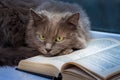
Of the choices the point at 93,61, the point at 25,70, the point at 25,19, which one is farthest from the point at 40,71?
the point at 25,19

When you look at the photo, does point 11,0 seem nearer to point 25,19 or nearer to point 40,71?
point 25,19

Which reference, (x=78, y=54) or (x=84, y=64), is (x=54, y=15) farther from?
(x=84, y=64)

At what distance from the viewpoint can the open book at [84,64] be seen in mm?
1014

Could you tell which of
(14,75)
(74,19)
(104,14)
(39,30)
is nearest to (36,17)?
(39,30)

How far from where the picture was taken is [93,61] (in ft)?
3.64

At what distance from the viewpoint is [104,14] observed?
5.79ft

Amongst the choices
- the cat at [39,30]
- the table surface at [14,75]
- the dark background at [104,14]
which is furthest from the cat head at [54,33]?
the dark background at [104,14]

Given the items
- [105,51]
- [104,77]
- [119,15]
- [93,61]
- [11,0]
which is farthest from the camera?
[119,15]

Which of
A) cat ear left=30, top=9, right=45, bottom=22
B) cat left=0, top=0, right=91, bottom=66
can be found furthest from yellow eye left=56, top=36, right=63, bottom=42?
cat ear left=30, top=9, right=45, bottom=22

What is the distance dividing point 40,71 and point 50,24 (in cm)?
26

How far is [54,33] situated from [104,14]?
0.64 metres

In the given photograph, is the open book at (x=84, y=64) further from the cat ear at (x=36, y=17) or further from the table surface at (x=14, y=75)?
the cat ear at (x=36, y=17)

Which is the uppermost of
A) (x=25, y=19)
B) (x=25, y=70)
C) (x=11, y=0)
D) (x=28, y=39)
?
(x=11, y=0)

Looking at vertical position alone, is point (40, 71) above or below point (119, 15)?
below
